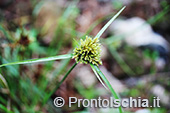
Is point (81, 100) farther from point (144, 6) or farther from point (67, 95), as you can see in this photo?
point (144, 6)

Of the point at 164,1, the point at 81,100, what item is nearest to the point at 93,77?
the point at 81,100

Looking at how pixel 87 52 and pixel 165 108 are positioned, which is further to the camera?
pixel 165 108

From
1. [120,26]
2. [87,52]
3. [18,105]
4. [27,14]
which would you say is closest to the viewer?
[87,52]

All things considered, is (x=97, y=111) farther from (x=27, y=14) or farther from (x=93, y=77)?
(x=27, y=14)

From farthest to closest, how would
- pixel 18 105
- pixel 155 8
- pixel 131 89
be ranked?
pixel 155 8 → pixel 131 89 → pixel 18 105

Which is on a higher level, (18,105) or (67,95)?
(67,95)

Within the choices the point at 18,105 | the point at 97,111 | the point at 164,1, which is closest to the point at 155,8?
the point at 164,1

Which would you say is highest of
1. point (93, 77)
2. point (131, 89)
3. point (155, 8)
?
point (155, 8)

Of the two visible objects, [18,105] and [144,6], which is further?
[144,6]

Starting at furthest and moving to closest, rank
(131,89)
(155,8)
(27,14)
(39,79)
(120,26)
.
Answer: (155,8)
(120,26)
(27,14)
(131,89)
(39,79)
